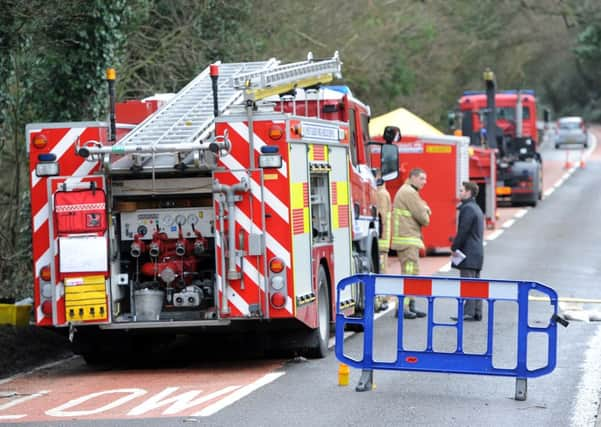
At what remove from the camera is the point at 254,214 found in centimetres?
1170

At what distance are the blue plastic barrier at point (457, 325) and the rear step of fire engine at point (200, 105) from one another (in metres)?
2.11

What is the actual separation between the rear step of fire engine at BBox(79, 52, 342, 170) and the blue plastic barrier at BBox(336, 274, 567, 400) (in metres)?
2.11

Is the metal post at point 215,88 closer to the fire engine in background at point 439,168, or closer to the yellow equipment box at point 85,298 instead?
the yellow equipment box at point 85,298

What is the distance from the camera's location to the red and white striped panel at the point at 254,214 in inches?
460

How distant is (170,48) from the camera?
23.2m

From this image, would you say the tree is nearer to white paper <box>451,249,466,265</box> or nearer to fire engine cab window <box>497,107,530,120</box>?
white paper <box>451,249,466,265</box>

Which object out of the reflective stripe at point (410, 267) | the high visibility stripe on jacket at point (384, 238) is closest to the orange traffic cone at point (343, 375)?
the reflective stripe at point (410, 267)

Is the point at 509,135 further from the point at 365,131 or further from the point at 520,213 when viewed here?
the point at 365,131

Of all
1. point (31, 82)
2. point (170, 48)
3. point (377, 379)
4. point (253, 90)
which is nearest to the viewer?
point (377, 379)

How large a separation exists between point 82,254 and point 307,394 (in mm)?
2679

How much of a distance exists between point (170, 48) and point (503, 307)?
Result: 29.3 feet

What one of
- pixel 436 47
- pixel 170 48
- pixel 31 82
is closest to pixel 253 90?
pixel 31 82

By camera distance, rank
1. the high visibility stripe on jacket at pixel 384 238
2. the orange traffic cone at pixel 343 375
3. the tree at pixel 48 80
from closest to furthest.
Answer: the orange traffic cone at pixel 343 375, the tree at pixel 48 80, the high visibility stripe on jacket at pixel 384 238

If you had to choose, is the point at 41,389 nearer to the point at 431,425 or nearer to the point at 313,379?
Answer: the point at 313,379
